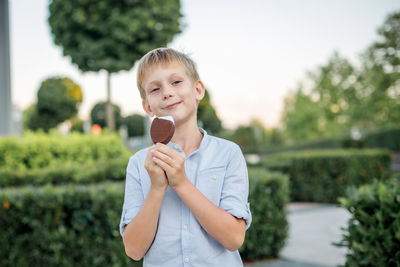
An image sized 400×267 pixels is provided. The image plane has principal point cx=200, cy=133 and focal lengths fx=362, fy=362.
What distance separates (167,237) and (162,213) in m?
0.09

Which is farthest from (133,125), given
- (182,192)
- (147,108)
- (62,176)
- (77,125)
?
(182,192)

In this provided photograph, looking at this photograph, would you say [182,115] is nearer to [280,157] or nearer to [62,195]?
[62,195]

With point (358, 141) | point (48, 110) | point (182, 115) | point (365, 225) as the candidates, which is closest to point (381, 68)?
point (358, 141)

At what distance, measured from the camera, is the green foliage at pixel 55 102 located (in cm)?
2170

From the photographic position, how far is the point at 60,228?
3848mm

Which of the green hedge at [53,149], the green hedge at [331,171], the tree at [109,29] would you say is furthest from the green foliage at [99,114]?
the green hedge at [53,149]

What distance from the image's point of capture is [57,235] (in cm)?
383

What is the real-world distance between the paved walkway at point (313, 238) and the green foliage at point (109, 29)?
12117 millimetres

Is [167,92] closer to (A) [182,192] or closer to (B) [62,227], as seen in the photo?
(A) [182,192]

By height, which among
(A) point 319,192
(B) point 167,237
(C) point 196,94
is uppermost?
(C) point 196,94

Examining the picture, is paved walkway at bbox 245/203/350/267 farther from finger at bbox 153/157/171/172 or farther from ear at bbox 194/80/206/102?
finger at bbox 153/157/171/172

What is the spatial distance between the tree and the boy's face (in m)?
17.5

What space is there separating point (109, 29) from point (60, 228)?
16.5 meters

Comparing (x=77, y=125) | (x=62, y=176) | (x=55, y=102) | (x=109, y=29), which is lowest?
(x=62, y=176)
